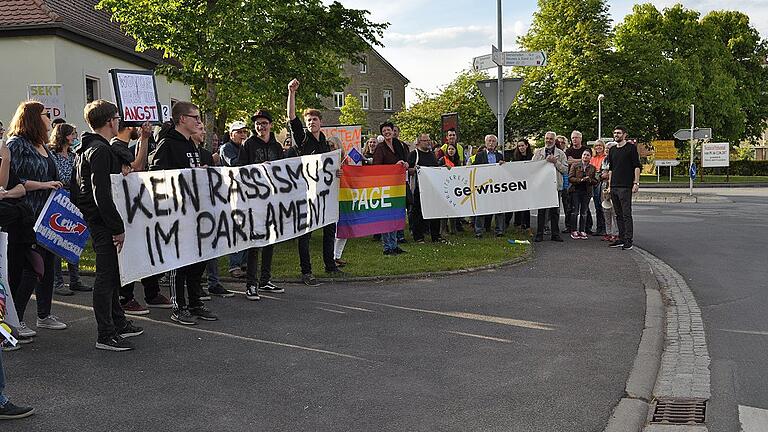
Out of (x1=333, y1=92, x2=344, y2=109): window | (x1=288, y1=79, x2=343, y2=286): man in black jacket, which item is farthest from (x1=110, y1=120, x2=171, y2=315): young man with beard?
(x1=333, y1=92, x2=344, y2=109): window

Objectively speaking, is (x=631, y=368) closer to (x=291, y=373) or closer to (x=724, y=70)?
(x=291, y=373)

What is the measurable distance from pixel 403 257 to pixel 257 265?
Answer: 333 cm

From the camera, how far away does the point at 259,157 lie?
935cm

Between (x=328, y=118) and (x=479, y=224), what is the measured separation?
208 feet

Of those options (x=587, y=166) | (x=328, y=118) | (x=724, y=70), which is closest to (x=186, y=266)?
(x=587, y=166)

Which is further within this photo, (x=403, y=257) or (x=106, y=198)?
(x=403, y=257)

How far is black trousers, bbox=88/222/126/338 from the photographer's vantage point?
6.64 m

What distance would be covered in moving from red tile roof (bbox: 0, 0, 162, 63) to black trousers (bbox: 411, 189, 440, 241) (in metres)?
13.0

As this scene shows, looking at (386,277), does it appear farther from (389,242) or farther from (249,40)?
(249,40)

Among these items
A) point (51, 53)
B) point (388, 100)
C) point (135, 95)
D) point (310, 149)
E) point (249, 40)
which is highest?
point (388, 100)

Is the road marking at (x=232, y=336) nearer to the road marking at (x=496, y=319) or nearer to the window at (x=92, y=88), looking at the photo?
the road marking at (x=496, y=319)

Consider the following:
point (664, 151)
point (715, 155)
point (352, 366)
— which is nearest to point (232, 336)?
point (352, 366)

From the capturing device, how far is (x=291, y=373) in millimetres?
5988

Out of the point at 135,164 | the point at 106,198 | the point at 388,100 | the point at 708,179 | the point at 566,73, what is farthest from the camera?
the point at 388,100
